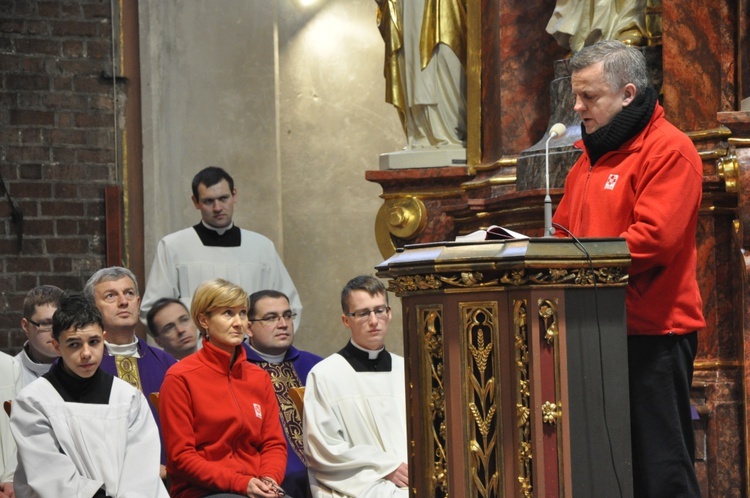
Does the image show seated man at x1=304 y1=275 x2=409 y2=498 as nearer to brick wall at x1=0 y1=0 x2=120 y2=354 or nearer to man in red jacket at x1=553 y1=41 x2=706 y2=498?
man in red jacket at x1=553 y1=41 x2=706 y2=498

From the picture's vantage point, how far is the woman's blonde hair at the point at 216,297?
17.5 ft

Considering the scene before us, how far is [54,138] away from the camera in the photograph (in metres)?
8.47

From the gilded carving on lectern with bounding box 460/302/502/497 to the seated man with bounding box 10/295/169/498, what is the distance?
1.79m

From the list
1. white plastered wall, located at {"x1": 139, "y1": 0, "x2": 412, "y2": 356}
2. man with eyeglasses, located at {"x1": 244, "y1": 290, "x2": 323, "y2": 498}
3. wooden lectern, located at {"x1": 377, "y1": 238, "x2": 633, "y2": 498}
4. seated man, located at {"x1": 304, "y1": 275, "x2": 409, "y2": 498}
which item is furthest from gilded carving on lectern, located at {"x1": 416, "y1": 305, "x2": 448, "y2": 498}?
white plastered wall, located at {"x1": 139, "y1": 0, "x2": 412, "y2": 356}

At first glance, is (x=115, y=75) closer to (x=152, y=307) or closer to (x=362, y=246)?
(x=362, y=246)

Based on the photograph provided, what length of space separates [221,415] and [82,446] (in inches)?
21.1

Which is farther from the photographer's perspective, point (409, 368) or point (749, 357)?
point (749, 357)

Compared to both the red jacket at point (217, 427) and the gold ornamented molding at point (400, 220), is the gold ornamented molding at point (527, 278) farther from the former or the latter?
the gold ornamented molding at point (400, 220)

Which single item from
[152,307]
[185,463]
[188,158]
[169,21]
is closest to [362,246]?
[188,158]

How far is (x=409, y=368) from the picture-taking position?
3730 millimetres

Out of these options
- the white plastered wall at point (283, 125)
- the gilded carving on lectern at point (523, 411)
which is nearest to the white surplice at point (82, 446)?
the gilded carving on lectern at point (523, 411)

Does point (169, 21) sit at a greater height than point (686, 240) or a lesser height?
greater

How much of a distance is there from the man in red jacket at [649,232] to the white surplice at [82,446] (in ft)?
6.33

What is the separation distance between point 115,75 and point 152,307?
8.62 ft
